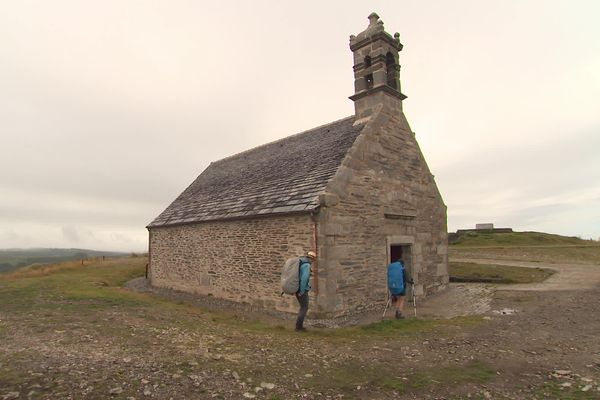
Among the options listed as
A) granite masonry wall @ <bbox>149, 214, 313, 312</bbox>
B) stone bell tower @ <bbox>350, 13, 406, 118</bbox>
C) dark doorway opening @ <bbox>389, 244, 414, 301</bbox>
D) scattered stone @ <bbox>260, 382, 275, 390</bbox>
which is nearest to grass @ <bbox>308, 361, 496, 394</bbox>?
scattered stone @ <bbox>260, 382, 275, 390</bbox>

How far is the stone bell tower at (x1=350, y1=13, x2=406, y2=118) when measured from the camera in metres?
13.4

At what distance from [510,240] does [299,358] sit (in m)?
31.2

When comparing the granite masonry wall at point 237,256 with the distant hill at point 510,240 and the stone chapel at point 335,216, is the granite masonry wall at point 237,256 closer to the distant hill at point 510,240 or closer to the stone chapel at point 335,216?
the stone chapel at point 335,216

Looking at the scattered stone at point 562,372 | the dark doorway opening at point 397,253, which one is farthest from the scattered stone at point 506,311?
the scattered stone at point 562,372

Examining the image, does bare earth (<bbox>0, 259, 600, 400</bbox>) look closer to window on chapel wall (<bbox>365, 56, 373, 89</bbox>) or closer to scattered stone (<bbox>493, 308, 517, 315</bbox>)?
scattered stone (<bbox>493, 308, 517, 315</bbox>)

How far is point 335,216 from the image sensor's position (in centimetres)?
1055

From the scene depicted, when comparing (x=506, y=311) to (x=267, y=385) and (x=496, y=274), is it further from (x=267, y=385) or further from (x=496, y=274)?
(x=267, y=385)

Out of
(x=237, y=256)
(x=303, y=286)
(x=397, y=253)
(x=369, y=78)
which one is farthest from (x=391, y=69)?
(x=303, y=286)

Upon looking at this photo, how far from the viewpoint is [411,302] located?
12984 mm

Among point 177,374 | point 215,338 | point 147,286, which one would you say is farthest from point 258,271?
point 147,286

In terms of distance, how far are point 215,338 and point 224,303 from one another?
5629 millimetres

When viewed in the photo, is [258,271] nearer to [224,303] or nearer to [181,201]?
[224,303]

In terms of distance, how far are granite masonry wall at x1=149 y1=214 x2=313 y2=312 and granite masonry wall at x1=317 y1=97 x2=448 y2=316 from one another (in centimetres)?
100

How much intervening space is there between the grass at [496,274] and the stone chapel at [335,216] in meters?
2.31
